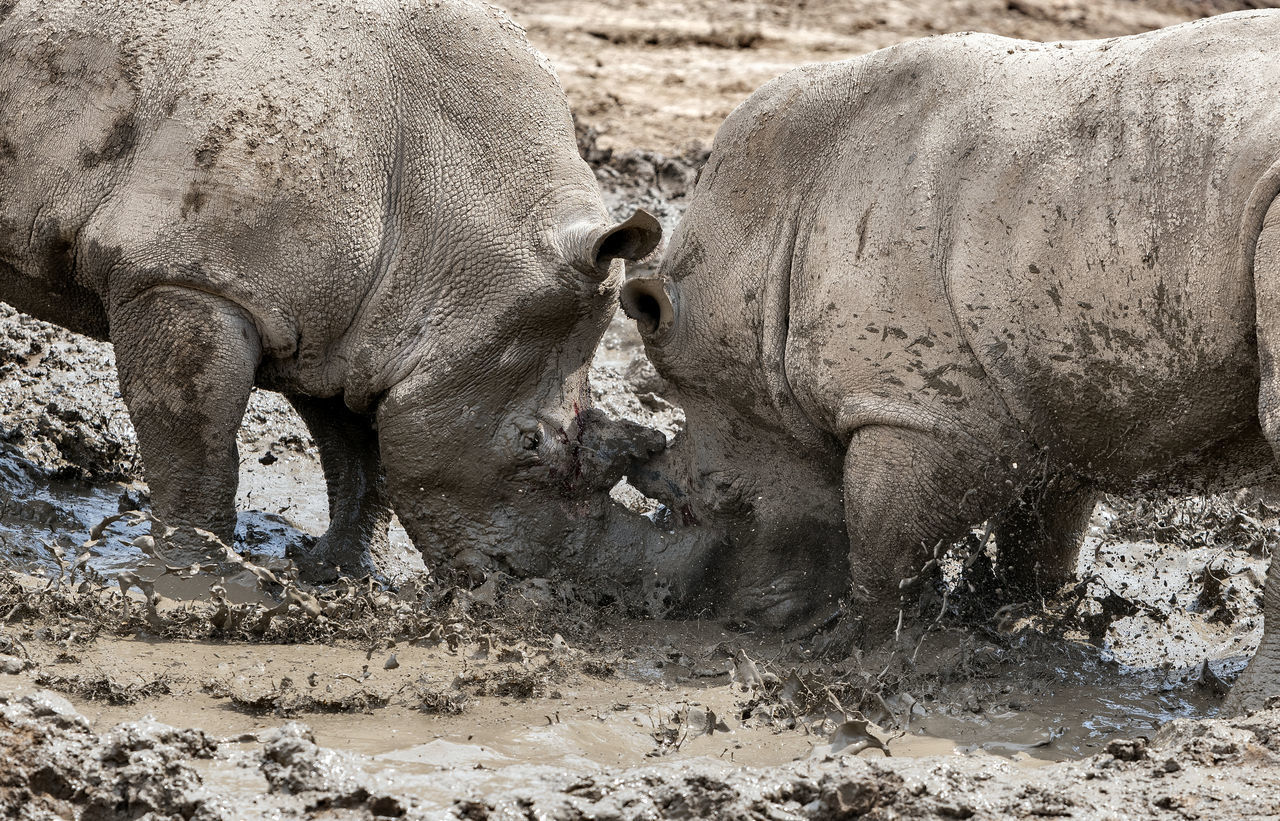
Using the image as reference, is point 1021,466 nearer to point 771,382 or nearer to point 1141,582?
point 771,382

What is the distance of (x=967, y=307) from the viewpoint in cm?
468

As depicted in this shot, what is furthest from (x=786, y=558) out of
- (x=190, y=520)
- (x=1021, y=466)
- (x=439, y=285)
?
(x=190, y=520)

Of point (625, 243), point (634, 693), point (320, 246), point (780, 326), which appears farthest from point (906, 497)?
point (320, 246)

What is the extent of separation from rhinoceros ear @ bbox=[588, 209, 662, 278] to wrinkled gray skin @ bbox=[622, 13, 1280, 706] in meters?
0.16

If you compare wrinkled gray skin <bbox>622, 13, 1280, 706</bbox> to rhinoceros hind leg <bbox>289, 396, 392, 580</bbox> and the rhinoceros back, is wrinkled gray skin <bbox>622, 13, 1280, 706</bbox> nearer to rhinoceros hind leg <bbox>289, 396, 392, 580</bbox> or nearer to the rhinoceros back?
the rhinoceros back

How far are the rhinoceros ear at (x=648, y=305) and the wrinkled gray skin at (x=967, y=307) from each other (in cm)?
1

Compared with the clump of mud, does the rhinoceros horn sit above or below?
above

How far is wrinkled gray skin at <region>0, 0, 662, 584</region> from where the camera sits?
5.46 meters

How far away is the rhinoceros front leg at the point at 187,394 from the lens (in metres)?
5.46

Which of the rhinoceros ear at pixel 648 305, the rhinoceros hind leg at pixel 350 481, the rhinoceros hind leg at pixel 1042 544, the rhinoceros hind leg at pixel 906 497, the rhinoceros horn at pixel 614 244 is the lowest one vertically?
the rhinoceros hind leg at pixel 350 481

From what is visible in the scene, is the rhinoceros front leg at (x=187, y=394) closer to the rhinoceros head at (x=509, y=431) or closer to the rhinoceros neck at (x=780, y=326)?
the rhinoceros head at (x=509, y=431)

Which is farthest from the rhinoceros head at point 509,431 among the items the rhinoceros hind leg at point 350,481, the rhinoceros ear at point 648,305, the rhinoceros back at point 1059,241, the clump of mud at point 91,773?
the clump of mud at point 91,773

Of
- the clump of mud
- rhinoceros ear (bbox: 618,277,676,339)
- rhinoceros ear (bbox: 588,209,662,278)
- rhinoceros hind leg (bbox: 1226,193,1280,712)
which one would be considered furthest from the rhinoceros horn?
the clump of mud

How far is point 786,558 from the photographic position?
548cm
